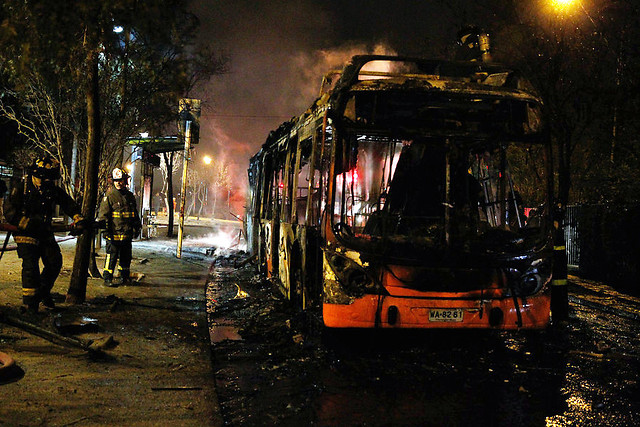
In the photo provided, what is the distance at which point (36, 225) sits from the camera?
6520 millimetres

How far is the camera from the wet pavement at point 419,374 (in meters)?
4.15

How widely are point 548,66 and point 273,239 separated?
33.5 ft

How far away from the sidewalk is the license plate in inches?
92.4

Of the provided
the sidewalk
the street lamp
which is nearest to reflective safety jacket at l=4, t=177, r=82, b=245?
the sidewalk

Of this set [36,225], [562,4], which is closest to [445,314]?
[36,225]

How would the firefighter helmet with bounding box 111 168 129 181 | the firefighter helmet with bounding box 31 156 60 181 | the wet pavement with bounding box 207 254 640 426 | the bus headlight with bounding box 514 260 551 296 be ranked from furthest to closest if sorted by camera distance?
the firefighter helmet with bounding box 111 168 129 181 → the firefighter helmet with bounding box 31 156 60 181 → the bus headlight with bounding box 514 260 551 296 → the wet pavement with bounding box 207 254 640 426

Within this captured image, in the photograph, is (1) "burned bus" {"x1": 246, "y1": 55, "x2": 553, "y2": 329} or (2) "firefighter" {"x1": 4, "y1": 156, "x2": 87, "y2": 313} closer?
(1) "burned bus" {"x1": 246, "y1": 55, "x2": 553, "y2": 329}

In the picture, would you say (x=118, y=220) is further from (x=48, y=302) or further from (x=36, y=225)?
(x=36, y=225)

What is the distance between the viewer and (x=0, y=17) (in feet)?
23.2

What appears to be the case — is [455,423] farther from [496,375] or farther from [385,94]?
[385,94]

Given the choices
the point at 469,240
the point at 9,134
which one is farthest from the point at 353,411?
the point at 9,134

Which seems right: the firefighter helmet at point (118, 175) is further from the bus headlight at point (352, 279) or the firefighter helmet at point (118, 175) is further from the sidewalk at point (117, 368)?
the bus headlight at point (352, 279)

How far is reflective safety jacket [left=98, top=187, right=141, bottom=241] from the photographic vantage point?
9.25 metres

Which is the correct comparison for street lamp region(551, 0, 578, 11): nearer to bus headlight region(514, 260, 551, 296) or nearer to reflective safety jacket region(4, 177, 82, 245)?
bus headlight region(514, 260, 551, 296)
